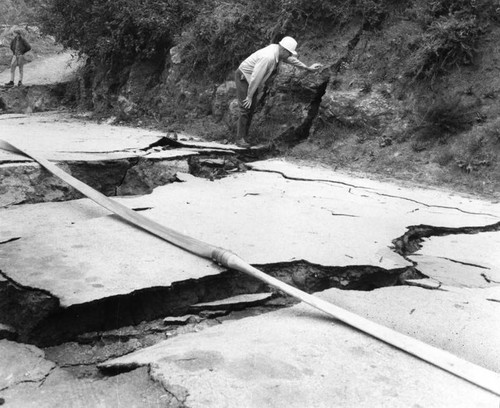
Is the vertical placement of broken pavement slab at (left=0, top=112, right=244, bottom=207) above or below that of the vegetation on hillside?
below

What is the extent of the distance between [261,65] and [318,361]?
18.3 feet

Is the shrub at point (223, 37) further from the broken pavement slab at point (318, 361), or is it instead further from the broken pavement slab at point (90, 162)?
the broken pavement slab at point (318, 361)

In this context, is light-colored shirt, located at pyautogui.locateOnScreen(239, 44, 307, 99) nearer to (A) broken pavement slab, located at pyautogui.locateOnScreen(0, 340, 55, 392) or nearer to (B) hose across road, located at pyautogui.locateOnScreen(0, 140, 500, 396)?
(B) hose across road, located at pyautogui.locateOnScreen(0, 140, 500, 396)

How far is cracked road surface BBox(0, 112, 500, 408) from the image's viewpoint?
6.27ft

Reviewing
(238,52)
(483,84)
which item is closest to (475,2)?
(483,84)

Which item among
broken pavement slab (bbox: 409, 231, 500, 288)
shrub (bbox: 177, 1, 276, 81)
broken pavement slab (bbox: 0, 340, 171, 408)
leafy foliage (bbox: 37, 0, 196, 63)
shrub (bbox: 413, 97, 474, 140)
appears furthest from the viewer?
leafy foliage (bbox: 37, 0, 196, 63)

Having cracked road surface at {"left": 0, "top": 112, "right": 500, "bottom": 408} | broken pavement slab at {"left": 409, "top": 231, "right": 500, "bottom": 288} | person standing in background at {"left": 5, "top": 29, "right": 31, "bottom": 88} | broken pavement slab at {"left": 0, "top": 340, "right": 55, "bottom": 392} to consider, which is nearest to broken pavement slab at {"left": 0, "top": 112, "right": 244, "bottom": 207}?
cracked road surface at {"left": 0, "top": 112, "right": 500, "bottom": 408}

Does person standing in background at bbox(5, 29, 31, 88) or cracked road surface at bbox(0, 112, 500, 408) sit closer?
cracked road surface at bbox(0, 112, 500, 408)

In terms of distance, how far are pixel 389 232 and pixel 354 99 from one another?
12.1 feet

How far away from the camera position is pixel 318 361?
2076mm

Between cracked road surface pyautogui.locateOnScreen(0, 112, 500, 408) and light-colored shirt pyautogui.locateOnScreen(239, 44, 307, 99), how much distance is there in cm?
261

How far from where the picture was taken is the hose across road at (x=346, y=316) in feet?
6.68

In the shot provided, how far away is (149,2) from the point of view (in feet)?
32.6

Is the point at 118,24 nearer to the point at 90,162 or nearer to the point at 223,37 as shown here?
the point at 223,37
